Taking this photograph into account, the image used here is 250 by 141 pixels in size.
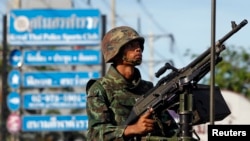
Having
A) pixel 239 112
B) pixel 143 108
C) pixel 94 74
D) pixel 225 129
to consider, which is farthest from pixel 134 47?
pixel 94 74

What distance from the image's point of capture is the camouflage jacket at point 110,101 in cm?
674

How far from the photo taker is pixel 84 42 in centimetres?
3597

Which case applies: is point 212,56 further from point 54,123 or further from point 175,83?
point 54,123

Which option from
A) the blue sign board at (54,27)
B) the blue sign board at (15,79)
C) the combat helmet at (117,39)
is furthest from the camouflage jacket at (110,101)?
the blue sign board at (15,79)

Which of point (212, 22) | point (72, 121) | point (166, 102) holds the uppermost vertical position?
point (212, 22)

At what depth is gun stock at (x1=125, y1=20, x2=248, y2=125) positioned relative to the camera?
646 cm

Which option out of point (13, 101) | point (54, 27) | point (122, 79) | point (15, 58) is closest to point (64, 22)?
point (54, 27)

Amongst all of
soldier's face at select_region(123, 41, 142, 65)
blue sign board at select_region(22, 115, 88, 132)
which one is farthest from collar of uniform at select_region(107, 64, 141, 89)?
blue sign board at select_region(22, 115, 88, 132)

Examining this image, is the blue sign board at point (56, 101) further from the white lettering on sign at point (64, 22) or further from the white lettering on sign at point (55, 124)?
the white lettering on sign at point (64, 22)

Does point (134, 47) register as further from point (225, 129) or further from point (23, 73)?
point (23, 73)

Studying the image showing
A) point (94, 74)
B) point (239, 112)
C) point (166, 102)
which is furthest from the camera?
point (94, 74)

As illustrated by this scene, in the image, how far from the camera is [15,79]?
36750mm

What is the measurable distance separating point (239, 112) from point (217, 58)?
15120mm

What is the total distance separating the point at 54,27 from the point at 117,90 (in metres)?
29.6
